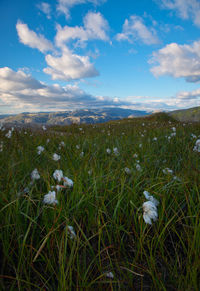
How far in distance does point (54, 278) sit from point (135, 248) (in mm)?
900

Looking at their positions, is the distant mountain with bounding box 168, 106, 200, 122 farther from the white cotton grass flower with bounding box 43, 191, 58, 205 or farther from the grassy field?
the white cotton grass flower with bounding box 43, 191, 58, 205

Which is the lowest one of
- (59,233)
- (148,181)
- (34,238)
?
(34,238)

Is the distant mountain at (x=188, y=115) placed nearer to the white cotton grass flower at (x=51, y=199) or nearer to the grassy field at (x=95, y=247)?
the grassy field at (x=95, y=247)

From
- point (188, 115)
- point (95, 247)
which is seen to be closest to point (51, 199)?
point (95, 247)

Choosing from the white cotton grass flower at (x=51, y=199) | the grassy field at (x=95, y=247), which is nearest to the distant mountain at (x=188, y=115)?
the grassy field at (x=95, y=247)

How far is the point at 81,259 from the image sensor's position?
5.78 feet

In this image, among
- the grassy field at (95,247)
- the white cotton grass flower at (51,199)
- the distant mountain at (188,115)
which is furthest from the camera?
the distant mountain at (188,115)

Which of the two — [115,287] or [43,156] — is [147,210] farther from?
[43,156]

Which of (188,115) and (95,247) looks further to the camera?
(188,115)

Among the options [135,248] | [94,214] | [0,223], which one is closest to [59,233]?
[94,214]

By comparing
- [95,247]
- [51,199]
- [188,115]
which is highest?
[188,115]

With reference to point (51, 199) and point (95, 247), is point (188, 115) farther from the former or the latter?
point (51, 199)

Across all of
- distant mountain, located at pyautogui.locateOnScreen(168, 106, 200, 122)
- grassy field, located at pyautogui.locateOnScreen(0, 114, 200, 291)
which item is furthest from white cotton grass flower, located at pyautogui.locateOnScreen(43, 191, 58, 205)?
distant mountain, located at pyautogui.locateOnScreen(168, 106, 200, 122)

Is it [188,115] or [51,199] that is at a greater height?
[188,115]
